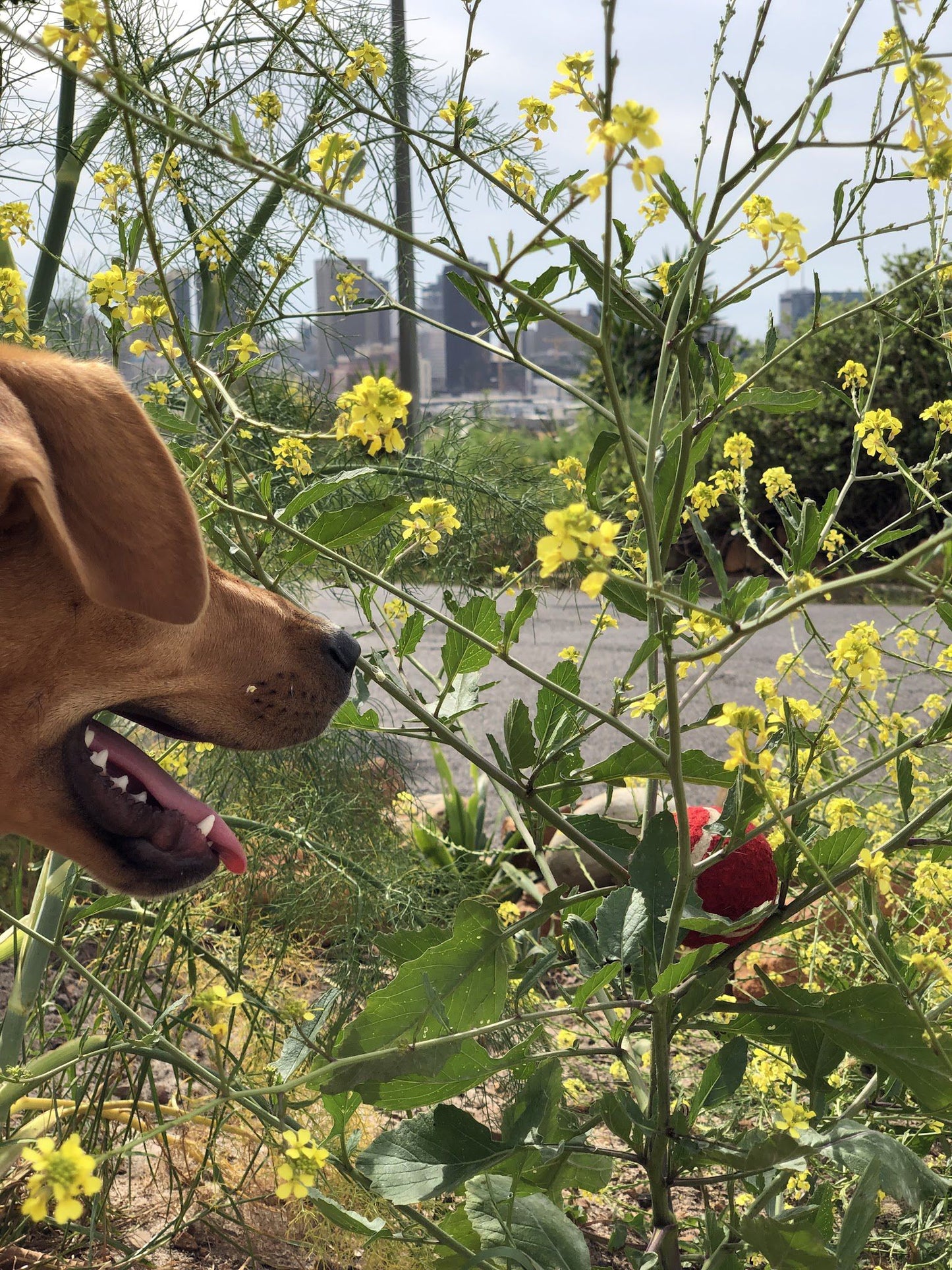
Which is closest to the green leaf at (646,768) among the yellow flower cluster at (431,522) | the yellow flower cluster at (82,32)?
the yellow flower cluster at (431,522)

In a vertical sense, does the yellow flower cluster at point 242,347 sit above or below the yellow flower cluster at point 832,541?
above

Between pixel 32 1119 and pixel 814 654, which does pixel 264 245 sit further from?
pixel 814 654

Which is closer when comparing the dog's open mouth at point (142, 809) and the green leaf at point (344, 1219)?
the green leaf at point (344, 1219)

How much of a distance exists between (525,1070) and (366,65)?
1288 millimetres

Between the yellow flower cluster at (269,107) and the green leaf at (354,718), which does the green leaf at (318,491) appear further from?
the yellow flower cluster at (269,107)

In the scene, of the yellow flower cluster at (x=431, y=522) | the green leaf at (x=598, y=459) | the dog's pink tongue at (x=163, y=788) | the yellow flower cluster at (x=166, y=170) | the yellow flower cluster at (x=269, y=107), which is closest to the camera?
the green leaf at (x=598, y=459)

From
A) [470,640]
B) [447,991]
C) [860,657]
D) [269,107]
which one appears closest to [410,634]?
[470,640]

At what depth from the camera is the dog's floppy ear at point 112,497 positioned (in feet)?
3.85

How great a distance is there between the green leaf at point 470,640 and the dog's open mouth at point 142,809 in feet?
1.30

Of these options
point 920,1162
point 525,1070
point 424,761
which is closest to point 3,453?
point 525,1070

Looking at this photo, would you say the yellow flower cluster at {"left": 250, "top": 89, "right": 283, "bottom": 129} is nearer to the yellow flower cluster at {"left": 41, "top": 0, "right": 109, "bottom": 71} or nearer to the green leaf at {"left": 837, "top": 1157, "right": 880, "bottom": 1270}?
the yellow flower cluster at {"left": 41, "top": 0, "right": 109, "bottom": 71}

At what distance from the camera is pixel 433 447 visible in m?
3.23

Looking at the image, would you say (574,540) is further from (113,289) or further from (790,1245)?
(113,289)

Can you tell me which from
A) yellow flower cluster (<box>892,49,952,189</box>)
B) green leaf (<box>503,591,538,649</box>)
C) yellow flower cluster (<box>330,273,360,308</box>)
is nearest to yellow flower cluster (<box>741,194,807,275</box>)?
yellow flower cluster (<box>892,49,952,189</box>)
